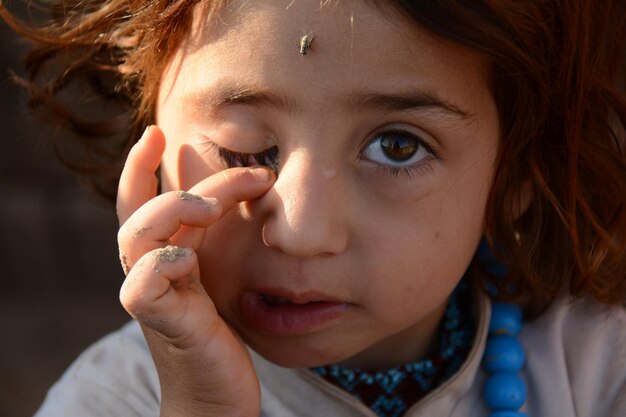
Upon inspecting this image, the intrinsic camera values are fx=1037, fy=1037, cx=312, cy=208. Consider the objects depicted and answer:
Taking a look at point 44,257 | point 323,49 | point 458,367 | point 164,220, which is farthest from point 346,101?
point 44,257

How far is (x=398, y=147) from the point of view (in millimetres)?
1568

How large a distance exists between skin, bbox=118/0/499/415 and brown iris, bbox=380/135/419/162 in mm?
21

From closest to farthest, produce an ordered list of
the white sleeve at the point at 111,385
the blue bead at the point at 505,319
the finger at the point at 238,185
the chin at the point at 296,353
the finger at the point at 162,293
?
the finger at the point at 162,293 < the finger at the point at 238,185 < the chin at the point at 296,353 < the white sleeve at the point at 111,385 < the blue bead at the point at 505,319

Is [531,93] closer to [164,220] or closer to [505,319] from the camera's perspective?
[505,319]

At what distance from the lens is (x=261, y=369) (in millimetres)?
1822

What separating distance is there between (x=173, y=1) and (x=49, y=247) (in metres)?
1.67

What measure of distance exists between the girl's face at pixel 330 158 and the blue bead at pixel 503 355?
29 cm

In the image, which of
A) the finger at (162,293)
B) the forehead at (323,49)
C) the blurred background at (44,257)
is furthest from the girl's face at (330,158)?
the blurred background at (44,257)

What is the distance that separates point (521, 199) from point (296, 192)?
576 mm

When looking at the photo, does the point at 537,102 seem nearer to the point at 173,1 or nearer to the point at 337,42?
the point at 337,42

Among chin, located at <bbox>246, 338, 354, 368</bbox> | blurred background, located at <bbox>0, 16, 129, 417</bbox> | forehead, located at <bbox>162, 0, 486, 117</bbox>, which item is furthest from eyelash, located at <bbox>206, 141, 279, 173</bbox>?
blurred background, located at <bbox>0, 16, 129, 417</bbox>

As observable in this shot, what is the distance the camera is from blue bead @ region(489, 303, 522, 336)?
6.37 ft

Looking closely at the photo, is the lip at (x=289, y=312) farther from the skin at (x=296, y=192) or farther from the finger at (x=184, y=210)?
the finger at (x=184, y=210)

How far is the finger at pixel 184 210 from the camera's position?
1447 millimetres
